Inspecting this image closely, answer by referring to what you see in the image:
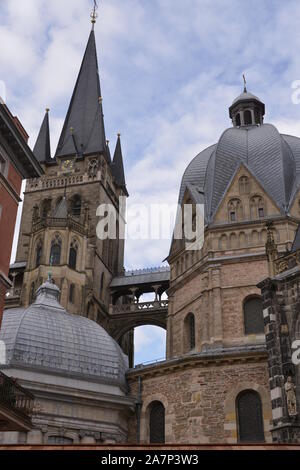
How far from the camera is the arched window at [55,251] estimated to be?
4766cm

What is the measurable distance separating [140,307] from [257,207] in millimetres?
20280

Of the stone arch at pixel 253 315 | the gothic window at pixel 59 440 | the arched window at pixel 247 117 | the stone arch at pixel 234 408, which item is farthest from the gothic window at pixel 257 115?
the gothic window at pixel 59 440

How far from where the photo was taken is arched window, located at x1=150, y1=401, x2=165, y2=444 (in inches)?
1104

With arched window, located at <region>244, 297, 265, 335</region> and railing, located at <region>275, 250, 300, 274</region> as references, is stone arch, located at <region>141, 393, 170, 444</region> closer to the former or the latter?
arched window, located at <region>244, 297, 265, 335</region>

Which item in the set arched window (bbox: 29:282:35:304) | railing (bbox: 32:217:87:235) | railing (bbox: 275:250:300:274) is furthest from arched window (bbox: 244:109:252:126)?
railing (bbox: 275:250:300:274)

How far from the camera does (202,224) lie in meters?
35.1

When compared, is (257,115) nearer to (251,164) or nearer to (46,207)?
(251,164)

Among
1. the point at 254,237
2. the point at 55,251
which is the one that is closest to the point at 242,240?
the point at 254,237

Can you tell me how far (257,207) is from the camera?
34.5 m

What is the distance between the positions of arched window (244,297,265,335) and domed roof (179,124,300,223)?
16.9ft

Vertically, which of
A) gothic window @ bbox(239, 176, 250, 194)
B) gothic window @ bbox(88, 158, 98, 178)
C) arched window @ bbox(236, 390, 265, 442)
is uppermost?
gothic window @ bbox(88, 158, 98, 178)

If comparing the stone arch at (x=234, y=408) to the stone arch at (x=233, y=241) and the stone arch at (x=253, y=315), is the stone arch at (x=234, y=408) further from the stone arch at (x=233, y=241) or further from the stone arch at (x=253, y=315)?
the stone arch at (x=233, y=241)
